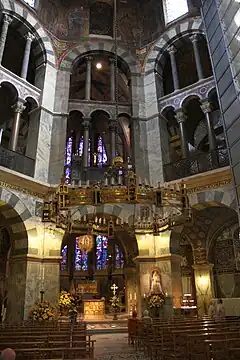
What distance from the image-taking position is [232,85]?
1171 centimetres

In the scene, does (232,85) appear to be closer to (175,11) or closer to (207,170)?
(207,170)

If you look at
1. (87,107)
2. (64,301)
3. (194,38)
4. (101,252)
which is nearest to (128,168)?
(64,301)

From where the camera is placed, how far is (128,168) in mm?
11133

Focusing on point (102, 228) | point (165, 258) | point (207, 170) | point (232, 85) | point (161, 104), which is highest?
point (161, 104)

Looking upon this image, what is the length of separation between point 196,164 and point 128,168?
14.9 feet

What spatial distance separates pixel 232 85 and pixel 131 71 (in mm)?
7890

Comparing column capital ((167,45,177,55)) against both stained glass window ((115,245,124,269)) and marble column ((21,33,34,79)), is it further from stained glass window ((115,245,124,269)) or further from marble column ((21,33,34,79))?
stained glass window ((115,245,124,269))

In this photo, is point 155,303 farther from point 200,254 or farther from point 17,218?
point 17,218

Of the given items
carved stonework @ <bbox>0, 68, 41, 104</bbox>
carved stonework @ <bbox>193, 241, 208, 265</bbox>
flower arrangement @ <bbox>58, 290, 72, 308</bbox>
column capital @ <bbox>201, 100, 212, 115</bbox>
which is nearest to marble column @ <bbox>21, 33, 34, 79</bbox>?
carved stonework @ <bbox>0, 68, 41, 104</bbox>

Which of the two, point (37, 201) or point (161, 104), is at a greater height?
point (161, 104)

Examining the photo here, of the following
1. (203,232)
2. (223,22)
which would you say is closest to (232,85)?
(223,22)

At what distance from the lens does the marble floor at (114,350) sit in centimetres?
796

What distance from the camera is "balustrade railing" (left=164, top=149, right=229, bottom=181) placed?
13711 mm

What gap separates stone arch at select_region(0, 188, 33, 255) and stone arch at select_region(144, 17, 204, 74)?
10243 mm
